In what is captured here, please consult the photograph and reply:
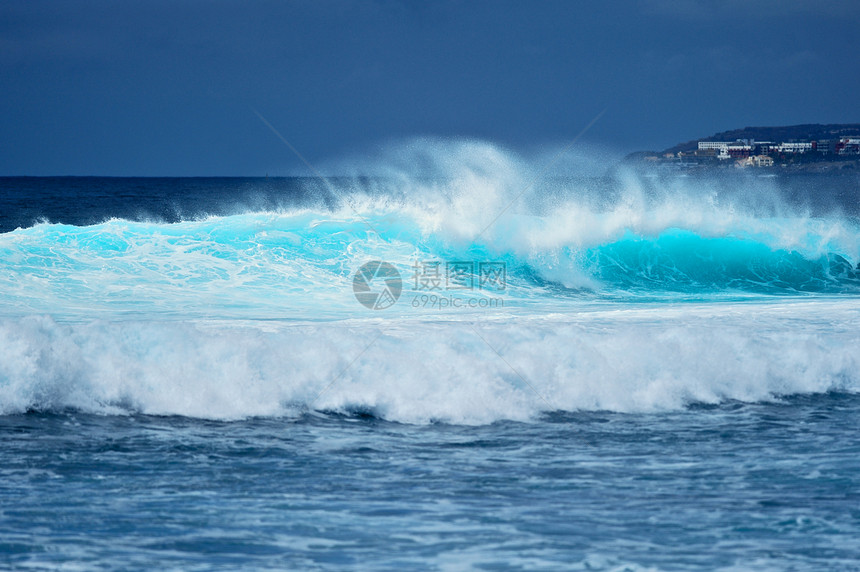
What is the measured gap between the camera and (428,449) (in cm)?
696

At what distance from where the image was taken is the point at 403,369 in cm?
852

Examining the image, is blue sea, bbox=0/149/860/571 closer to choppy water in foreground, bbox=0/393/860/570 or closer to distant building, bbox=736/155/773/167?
choppy water in foreground, bbox=0/393/860/570

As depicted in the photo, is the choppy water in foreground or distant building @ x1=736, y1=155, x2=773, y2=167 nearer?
the choppy water in foreground

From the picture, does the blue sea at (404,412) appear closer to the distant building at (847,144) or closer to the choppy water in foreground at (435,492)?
the choppy water in foreground at (435,492)

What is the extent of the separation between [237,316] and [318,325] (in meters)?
1.41

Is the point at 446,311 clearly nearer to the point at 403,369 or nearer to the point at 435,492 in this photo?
the point at 403,369

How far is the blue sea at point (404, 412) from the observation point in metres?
5.05

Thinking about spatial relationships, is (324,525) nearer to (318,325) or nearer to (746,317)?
(318,325)

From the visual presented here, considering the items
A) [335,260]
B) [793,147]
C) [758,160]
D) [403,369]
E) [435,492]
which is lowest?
[435,492]

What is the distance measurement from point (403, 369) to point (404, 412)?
665mm

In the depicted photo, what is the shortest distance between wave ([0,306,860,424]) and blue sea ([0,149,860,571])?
3 cm

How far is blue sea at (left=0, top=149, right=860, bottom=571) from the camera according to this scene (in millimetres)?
5055

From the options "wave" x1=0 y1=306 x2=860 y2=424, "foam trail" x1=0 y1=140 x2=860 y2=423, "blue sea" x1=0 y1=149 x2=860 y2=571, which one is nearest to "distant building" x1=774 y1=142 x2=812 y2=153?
"foam trail" x1=0 y1=140 x2=860 y2=423

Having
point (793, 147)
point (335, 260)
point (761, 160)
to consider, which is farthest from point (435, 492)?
point (793, 147)
